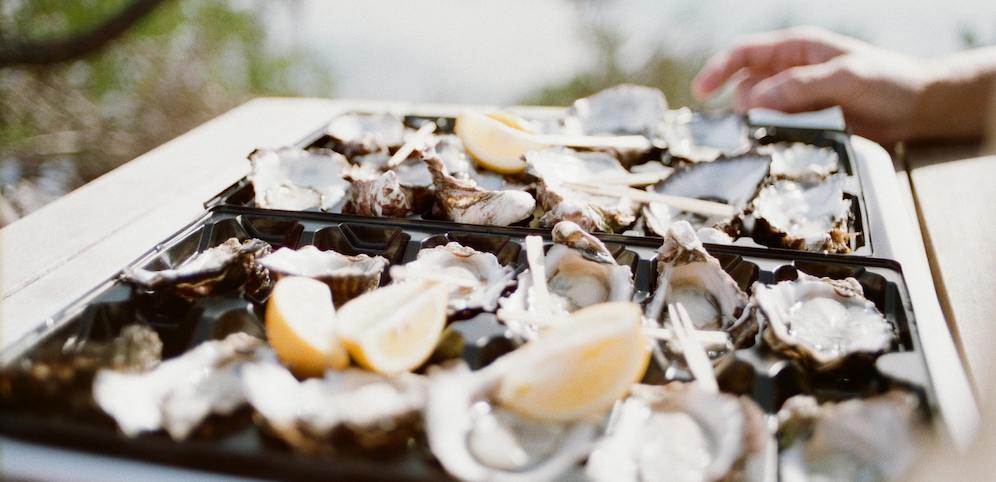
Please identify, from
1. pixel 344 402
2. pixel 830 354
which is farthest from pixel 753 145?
pixel 344 402

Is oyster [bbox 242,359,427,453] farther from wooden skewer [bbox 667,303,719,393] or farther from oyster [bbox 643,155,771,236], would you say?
oyster [bbox 643,155,771,236]

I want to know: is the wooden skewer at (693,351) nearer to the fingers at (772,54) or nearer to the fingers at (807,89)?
the fingers at (807,89)

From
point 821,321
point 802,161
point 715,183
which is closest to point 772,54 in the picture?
point 802,161

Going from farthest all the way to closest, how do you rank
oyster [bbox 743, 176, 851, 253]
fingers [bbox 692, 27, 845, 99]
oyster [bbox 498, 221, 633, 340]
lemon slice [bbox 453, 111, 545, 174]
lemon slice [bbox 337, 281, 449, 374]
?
fingers [bbox 692, 27, 845, 99]
lemon slice [bbox 453, 111, 545, 174]
oyster [bbox 743, 176, 851, 253]
oyster [bbox 498, 221, 633, 340]
lemon slice [bbox 337, 281, 449, 374]

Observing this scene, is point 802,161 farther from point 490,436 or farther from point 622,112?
point 490,436

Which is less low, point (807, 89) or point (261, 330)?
point (807, 89)

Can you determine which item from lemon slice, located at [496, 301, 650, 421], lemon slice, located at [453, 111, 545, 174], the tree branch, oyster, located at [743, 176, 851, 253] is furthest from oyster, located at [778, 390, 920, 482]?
the tree branch
